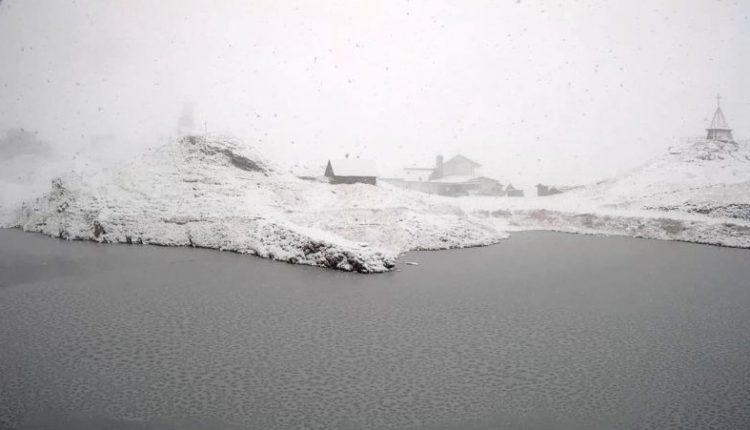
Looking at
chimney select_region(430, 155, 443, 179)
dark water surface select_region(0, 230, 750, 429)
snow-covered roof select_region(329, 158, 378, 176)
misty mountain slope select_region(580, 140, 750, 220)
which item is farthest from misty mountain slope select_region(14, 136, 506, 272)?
chimney select_region(430, 155, 443, 179)

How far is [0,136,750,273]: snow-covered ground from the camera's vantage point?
38469 millimetres

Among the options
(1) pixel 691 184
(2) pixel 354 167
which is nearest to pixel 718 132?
(1) pixel 691 184

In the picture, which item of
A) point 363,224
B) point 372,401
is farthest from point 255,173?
point 372,401

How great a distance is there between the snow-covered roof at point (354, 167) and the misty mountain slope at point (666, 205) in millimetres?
18013

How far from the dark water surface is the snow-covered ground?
8.29 m

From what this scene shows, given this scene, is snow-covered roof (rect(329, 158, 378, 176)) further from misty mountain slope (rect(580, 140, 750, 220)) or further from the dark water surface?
the dark water surface

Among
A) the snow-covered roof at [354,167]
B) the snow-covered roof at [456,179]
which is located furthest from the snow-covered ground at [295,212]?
the snow-covered roof at [456,179]

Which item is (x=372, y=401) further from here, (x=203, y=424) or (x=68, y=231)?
(x=68, y=231)

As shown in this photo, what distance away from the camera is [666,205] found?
62.8 meters

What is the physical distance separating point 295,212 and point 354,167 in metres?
22.6

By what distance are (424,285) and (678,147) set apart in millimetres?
87823

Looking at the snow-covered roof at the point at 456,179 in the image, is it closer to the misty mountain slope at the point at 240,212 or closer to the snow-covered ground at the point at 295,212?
the snow-covered ground at the point at 295,212

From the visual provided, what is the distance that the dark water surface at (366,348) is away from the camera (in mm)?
10766

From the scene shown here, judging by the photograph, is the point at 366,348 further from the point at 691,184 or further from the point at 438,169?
the point at 438,169
